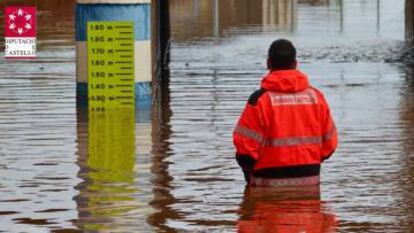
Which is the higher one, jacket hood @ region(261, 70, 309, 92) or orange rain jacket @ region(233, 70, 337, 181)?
jacket hood @ region(261, 70, 309, 92)

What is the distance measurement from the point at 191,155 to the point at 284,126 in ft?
12.6

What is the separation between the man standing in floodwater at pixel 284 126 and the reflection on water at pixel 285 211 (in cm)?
29

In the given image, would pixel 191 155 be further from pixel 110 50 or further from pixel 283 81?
pixel 110 50

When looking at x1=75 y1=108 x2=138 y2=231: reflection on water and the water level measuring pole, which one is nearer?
x1=75 y1=108 x2=138 y2=231: reflection on water

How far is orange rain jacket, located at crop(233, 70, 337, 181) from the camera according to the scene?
1016cm

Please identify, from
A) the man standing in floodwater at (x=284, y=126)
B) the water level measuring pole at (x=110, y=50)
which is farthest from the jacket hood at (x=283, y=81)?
the water level measuring pole at (x=110, y=50)

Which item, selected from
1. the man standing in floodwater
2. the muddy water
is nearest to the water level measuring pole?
the muddy water

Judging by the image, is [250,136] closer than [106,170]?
Yes

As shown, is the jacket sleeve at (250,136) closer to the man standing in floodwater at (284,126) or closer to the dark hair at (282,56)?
the man standing in floodwater at (284,126)

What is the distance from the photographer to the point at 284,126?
33.7 ft

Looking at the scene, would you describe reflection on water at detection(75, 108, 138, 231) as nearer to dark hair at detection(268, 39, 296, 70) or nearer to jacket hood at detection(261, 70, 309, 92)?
jacket hood at detection(261, 70, 309, 92)

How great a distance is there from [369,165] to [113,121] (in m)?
4.60

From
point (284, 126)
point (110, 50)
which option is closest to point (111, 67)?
point (110, 50)

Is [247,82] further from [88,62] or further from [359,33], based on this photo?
[359,33]
